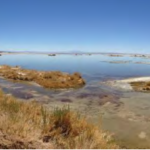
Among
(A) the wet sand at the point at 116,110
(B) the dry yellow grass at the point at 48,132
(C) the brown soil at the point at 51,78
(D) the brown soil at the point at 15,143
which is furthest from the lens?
(C) the brown soil at the point at 51,78

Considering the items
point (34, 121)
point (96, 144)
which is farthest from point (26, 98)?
point (96, 144)

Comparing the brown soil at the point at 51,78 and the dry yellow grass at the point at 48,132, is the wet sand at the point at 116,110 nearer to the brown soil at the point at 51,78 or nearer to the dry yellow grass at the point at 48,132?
the dry yellow grass at the point at 48,132

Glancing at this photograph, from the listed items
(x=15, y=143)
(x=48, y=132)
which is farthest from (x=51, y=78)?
(x=15, y=143)

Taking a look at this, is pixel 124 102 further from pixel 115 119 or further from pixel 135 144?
pixel 135 144

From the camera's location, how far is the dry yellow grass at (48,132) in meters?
5.30

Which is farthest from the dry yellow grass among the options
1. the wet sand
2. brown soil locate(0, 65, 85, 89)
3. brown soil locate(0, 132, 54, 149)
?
brown soil locate(0, 65, 85, 89)

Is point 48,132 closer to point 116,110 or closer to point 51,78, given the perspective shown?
point 116,110

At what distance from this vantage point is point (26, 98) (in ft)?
54.9

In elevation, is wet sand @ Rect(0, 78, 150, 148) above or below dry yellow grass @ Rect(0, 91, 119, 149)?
below

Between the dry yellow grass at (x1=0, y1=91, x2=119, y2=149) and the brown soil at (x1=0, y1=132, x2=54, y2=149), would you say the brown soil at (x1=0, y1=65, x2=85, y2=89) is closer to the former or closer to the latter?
the dry yellow grass at (x1=0, y1=91, x2=119, y2=149)

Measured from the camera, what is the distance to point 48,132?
590 cm

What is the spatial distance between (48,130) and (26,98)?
36.1ft

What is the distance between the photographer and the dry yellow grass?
17.4 feet

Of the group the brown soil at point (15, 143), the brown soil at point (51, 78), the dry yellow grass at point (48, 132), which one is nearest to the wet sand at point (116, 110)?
the dry yellow grass at point (48, 132)
